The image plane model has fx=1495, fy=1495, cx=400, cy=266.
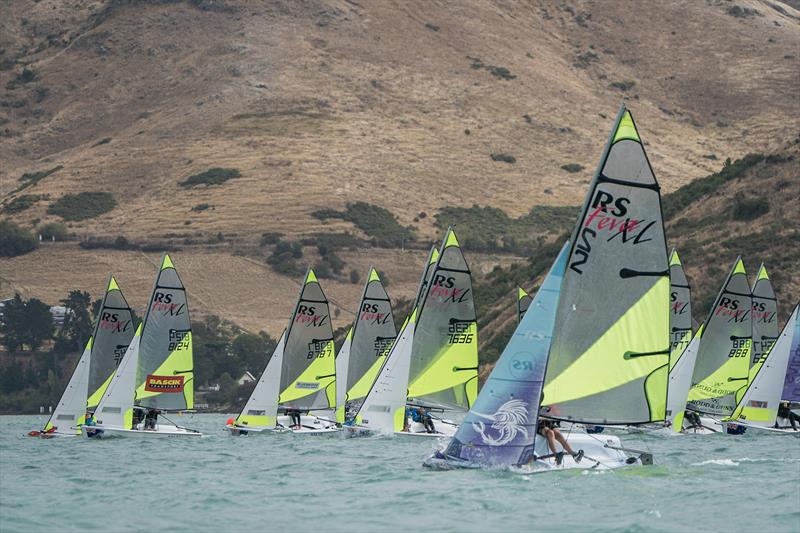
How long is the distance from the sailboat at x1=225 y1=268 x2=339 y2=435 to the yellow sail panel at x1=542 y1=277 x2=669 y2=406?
79.9ft

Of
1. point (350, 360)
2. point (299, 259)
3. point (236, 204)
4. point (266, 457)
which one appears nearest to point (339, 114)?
point (236, 204)

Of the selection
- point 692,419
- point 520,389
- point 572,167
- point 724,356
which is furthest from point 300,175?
point 520,389

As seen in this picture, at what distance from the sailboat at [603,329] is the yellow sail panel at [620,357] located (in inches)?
0.7

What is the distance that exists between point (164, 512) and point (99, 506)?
1601mm

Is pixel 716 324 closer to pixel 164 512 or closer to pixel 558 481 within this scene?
pixel 558 481

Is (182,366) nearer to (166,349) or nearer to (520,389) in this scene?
(166,349)

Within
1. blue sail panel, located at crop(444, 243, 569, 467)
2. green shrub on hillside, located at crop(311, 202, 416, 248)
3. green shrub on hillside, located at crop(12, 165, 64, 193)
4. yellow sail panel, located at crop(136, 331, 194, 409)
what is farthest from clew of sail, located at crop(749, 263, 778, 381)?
green shrub on hillside, located at crop(12, 165, 64, 193)

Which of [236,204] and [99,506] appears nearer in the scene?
[99,506]

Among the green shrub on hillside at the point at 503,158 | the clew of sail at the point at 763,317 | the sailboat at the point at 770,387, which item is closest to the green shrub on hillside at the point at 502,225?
the green shrub on hillside at the point at 503,158

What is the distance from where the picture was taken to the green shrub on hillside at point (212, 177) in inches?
6462

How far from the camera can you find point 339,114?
185750 mm

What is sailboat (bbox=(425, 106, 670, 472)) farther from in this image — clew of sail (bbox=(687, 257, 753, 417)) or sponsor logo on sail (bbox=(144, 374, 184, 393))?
sponsor logo on sail (bbox=(144, 374, 184, 393))

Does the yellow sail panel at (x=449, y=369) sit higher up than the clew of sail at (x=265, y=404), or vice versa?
the yellow sail panel at (x=449, y=369)

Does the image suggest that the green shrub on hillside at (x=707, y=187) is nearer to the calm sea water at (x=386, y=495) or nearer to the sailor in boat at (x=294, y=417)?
the sailor in boat at (x=294, y=417)
